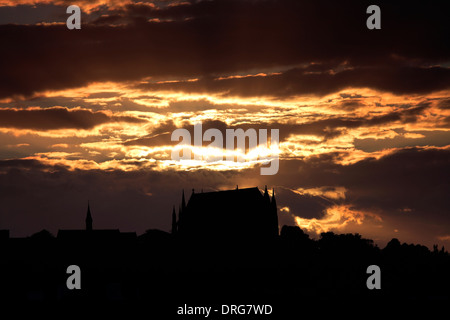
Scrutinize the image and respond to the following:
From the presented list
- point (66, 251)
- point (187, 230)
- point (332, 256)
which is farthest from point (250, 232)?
point (66, 251)

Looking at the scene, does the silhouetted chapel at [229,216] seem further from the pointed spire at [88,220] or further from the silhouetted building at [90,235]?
the pointed spire at [88,220]

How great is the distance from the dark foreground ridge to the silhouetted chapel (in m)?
0.27

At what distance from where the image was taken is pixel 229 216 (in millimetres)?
164000

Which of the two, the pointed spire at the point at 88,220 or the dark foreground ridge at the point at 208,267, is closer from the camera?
the dark foreground ridge at the point at 208,267

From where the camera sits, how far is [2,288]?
10569 centimetres

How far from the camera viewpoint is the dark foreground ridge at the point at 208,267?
91.1m

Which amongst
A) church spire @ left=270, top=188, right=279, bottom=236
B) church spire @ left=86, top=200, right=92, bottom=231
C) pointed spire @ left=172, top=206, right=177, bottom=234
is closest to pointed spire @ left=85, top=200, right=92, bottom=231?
church spire @ left=86, top=200, right=92, bottom=231

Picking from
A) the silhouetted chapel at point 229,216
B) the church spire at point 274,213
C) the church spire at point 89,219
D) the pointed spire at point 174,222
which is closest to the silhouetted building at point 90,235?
the church spire at point 89,219

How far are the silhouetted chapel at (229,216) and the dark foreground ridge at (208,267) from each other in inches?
10.5

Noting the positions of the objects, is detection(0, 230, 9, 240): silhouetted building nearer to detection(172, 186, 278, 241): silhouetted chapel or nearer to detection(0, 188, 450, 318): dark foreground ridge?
detection(0, 188, 450, 318): dark foreground ridge

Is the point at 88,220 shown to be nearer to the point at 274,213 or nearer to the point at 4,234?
the point at 4,234
